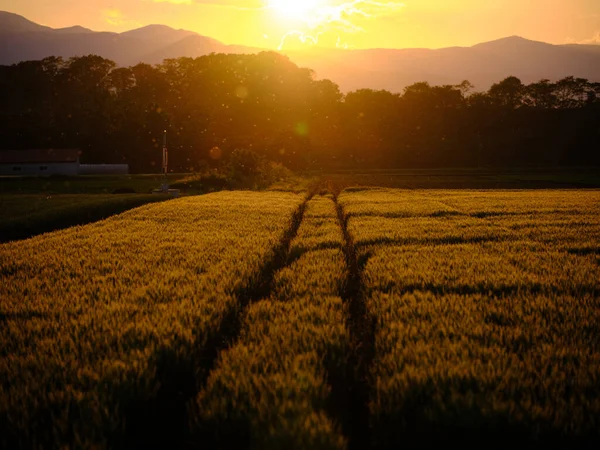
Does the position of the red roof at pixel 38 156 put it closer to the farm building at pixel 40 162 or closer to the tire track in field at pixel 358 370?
the farm building at pixel 40 162

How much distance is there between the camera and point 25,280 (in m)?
7.04

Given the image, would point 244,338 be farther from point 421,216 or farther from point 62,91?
point 62,91

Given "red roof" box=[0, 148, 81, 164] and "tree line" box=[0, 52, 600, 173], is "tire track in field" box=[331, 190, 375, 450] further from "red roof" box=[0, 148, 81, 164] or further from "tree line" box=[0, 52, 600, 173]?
"red roof" box=[0, 148, 81, 164]

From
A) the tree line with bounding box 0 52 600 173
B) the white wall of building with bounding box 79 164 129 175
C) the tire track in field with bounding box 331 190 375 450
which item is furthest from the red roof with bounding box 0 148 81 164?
the tire track in field with bounding box 331 190 375 450

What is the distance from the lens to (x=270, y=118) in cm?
8631

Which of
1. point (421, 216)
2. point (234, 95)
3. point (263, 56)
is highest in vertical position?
point (263, 56)

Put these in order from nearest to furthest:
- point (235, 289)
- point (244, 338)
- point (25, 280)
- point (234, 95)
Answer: point (244, 338)
point (235, 289)
point (25, 280)
point (234, 95)

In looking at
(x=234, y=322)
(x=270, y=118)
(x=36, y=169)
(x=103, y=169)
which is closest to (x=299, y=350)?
(x=234, y=322)

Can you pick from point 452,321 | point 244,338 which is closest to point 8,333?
point 244,338

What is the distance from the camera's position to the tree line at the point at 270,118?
225ft

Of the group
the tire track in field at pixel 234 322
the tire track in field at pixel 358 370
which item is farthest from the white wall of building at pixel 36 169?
the tire track in field at pixel 358 370

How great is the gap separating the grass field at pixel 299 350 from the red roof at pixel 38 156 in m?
57.8

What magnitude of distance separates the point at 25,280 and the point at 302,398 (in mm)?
5480

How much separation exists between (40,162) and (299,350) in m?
64.7
